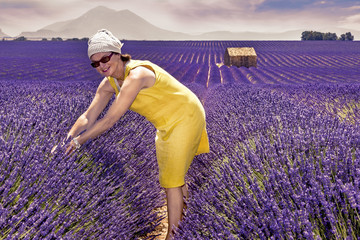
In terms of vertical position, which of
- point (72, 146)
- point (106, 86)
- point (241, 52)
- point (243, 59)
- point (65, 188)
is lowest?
point (65, 188)

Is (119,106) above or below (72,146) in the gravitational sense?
above

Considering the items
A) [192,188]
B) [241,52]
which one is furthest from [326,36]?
[192,188]

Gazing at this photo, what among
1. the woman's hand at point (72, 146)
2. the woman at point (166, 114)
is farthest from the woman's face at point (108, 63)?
the woman's hand at point (72, 146)

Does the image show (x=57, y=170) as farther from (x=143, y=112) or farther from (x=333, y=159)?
(x=333, y=159)

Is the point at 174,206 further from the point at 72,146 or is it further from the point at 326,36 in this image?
the point at 326,36

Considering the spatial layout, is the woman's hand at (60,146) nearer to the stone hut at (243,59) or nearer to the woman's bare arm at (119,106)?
the woman's bare arm at (119,106)

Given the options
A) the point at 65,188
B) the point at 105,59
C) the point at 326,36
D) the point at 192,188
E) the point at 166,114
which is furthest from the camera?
the point at 326,36

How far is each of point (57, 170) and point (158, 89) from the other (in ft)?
2.51

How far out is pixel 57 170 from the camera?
1.46 meters

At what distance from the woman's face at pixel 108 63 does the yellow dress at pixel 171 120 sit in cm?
10

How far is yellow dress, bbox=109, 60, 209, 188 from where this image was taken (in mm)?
1895

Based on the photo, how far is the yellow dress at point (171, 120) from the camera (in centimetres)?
189

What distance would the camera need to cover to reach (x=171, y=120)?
1.93 m

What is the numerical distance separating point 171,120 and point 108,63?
0.53 metres
